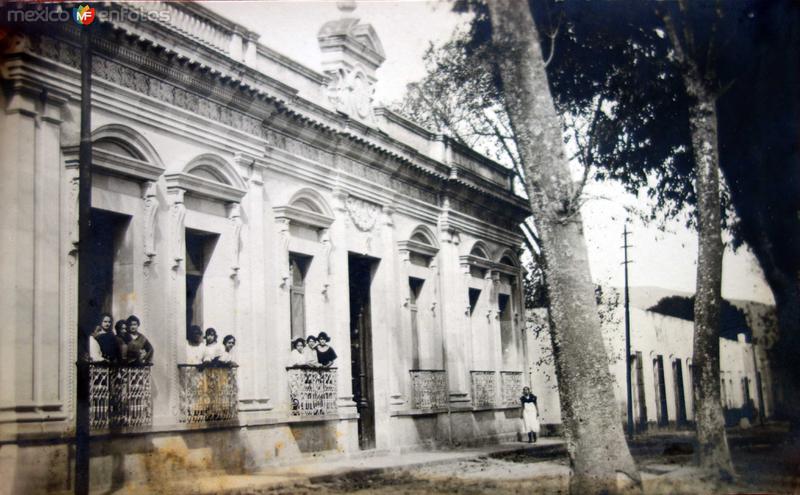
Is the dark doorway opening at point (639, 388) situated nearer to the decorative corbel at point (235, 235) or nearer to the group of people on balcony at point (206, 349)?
the decorative corbel at point (235, 235)

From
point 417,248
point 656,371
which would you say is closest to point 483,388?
point 417,248

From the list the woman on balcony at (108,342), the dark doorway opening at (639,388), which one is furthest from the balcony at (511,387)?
the woman on balcony at (108,342)

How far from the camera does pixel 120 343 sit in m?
11.0

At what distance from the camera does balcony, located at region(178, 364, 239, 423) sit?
12227 millimetres

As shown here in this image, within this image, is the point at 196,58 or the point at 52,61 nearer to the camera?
the point at 52,61

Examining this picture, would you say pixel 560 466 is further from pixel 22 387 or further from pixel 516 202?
pixel 516 202

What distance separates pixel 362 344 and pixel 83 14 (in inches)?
377

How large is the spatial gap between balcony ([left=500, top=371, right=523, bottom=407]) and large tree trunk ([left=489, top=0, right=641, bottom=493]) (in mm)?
13714

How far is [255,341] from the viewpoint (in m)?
13.9

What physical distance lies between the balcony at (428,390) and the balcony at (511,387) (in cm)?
371

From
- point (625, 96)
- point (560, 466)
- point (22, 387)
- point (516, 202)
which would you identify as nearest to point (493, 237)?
point (516, 202)

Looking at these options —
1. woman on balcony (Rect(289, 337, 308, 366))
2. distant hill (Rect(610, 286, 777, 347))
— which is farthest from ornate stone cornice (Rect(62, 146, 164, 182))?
distant hill (Rect(610, 286, 777, 347))

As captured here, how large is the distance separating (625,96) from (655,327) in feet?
64.7

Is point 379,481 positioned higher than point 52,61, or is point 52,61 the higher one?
point 52,61
